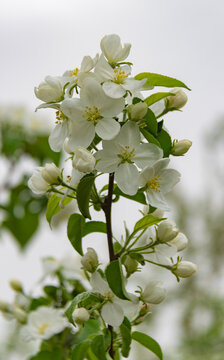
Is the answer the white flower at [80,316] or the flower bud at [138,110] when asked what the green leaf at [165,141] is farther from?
the white flower at [80,316]

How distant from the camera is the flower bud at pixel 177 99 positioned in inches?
27.2

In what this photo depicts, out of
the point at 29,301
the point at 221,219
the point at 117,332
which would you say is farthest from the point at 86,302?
the point at 221,219

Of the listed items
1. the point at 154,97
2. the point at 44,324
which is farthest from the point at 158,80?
the point at 44,324

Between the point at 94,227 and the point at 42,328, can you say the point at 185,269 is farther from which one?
the point at 42,328

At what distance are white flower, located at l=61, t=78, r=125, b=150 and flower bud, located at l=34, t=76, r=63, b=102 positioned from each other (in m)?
0.04

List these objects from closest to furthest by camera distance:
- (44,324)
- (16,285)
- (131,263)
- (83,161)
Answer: (83,161) < (131,263) < (44,324) < (16,285)

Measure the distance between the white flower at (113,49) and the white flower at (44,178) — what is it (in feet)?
0.54

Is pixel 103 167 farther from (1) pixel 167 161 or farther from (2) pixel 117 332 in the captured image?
(2) pixel 117 332

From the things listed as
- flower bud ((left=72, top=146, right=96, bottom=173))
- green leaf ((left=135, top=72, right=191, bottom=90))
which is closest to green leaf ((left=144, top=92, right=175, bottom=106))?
green leaf ((left=135, top=72, right=191, bottom=90))

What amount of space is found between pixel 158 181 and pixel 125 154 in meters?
0.06

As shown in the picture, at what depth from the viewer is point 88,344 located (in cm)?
72

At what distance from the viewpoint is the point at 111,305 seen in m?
0.66

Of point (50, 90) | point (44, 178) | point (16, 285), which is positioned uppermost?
point (50, 90)

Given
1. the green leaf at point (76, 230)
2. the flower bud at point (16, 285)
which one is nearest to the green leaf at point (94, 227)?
the green leaf at point (76, 230)
